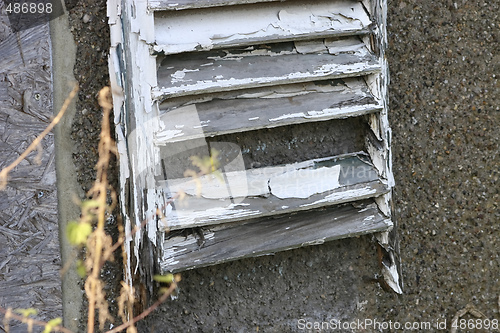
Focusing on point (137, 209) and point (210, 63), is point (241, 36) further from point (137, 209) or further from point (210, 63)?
point (137, 209)

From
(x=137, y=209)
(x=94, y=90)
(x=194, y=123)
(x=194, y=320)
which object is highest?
(x=94, y=90)

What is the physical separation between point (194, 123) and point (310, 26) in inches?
18.4

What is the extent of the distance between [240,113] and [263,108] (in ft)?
0.25

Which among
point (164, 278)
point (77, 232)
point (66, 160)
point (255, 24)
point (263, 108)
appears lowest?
point (164, 278)

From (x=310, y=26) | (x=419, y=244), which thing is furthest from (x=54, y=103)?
(x=419, y=244)

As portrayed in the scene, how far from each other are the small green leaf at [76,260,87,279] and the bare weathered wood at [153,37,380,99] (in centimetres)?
66

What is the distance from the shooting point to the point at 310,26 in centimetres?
149

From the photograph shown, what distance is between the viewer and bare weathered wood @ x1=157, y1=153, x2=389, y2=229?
4.85 feet

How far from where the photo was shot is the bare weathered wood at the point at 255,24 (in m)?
1.39

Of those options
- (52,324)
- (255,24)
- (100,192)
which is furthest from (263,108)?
(52,324)

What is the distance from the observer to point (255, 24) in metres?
1.45

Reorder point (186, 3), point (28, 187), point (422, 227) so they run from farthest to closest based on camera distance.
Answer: point (422, 227), point (28, 187), point (186, 3)

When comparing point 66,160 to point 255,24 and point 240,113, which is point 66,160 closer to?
point 240,113

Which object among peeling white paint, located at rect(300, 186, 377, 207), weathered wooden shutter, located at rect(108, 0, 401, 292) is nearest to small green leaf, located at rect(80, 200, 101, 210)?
weathered wooden shutter, located at rect(108, 0, 401, 292)
